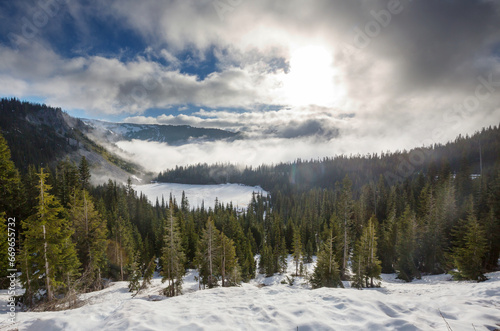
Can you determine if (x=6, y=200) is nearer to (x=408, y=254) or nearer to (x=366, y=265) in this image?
(x=366, y=265)

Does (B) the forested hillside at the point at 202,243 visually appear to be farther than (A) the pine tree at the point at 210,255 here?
No

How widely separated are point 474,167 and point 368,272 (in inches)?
5846

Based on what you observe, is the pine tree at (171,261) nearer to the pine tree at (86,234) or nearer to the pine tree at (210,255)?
the pine tree at (210,255)

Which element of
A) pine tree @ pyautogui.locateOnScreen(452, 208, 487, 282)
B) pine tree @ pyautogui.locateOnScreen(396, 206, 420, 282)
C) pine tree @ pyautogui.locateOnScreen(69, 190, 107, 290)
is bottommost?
pine tree @ pyautogui.locateOnScreen(396, 206, 420, 282)

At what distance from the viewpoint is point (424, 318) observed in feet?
25.8

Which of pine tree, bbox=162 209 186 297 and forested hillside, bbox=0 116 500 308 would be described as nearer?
forested hillside, bbox=0 116 500 308

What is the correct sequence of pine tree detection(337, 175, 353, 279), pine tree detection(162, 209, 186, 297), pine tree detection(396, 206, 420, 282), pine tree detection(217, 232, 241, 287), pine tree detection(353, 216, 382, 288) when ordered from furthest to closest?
pine tree detection(337, 175, 353, 279) < pine tree detection(396, 206, 420, 282) < pine tree detection(217, 232, 241, 287) < pine tree detection(353, 216, 382, 288) < pine tree detection(162, 209, 186, 297)

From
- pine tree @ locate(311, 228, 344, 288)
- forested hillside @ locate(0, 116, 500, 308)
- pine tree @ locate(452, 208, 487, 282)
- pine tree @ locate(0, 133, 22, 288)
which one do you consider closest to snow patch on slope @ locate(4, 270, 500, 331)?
pine tree @ locate(0, 133, 22, 288)

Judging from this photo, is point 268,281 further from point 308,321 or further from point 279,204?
point 279,204

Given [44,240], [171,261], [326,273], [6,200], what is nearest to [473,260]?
[326,273]

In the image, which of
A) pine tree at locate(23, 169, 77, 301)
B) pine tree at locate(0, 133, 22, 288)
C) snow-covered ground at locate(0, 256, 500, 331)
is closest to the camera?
snow-covered ground at locate(0, 256, 500, 331)

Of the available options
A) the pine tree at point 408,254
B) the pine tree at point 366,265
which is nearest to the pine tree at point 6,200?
the pine tree at point 366,265

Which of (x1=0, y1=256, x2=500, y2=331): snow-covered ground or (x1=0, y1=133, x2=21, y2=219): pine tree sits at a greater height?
(x1=0, y1=133, x2=21, y2=219): pine tree

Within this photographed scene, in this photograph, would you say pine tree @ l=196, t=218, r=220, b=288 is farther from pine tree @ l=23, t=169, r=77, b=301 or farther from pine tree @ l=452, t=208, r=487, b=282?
pine tree @ l=452, t=208, r=487, b=282
